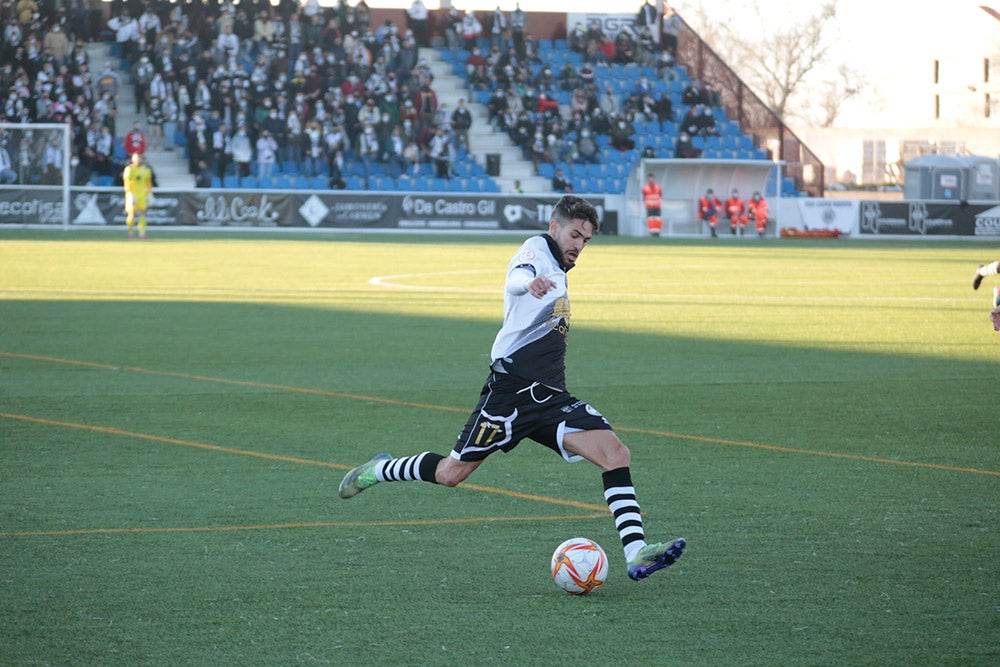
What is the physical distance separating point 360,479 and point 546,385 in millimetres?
1328

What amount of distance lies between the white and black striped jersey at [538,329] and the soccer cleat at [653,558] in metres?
0.86

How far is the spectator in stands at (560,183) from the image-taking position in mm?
44125

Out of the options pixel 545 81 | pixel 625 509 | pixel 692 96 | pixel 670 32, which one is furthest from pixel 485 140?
pixel 625 509

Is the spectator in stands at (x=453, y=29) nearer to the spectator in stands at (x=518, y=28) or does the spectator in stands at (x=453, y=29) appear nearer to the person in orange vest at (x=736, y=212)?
the spectator in stands at (x=518, y=28)

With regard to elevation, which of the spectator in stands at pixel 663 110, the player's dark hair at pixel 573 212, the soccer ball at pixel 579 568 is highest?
the spectator in stands at pixel 663 110

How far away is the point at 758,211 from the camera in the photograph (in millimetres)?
44906

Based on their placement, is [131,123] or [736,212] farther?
[736,212]

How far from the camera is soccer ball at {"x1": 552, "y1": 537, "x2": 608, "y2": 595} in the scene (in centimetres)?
569

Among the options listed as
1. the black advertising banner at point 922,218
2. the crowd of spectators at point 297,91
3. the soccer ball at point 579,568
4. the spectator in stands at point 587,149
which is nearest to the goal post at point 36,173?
the crowd of spectators at point 297,91

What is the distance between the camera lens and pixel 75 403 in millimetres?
11062

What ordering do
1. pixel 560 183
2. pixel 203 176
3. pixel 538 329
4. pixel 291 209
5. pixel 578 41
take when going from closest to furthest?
pixel 538 329 → pixel 291 209 → pixel 203 176 → pixel 560 183 → pixel 578 41

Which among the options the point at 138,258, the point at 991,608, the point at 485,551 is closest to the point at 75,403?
the point at 485,551

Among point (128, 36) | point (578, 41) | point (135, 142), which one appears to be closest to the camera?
point (135, 142)

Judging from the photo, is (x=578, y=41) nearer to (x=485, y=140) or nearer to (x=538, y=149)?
(x=485, y=140)
